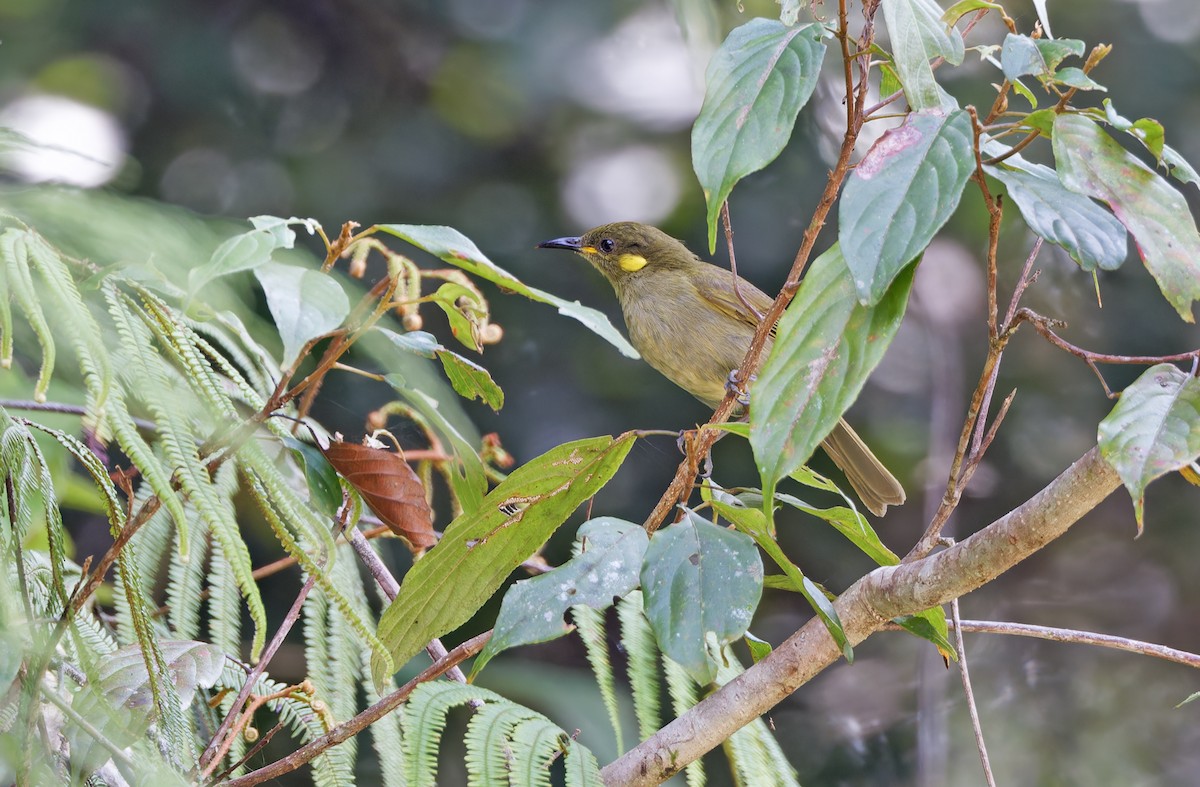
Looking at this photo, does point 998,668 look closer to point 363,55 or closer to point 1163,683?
point 1163,683

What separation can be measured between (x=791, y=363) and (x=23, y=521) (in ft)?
2.66

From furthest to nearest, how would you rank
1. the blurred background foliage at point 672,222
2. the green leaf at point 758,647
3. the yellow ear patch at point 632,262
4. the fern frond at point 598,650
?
1. the blurred background foliage at point 672,222
2. the yellow ear patch at point 632,262
3. the fern frond at point 598,650
4. the green leaf at point 758,647

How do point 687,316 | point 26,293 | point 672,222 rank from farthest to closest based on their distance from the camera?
point 672,222, point 687,316, point 26,293

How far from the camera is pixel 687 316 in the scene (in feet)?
12.6

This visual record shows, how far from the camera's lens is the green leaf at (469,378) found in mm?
1712

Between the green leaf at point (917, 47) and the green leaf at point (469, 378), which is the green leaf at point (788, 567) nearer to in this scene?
the green leaf at point (469, 378)

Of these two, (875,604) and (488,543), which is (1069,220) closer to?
(875,604)

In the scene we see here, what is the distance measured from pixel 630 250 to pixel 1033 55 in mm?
2810

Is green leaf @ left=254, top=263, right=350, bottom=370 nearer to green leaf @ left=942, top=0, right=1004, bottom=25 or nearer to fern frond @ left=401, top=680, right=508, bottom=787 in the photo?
fern frond @ left=401, top=680, right=508, bottom=787

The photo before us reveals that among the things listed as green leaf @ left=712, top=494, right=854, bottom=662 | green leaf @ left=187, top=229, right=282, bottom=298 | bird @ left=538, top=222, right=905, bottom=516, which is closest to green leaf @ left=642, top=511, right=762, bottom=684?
green leaf @ left=712, top=494, right=854, bottom=662

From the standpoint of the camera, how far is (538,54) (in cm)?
477

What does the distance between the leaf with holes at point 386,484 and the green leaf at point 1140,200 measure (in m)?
0.94

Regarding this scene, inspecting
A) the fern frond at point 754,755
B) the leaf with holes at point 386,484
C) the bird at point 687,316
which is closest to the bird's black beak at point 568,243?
the bird at point 687,316

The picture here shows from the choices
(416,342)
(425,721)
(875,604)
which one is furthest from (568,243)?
(425,721)
